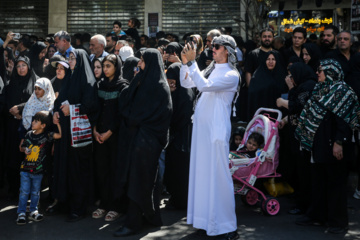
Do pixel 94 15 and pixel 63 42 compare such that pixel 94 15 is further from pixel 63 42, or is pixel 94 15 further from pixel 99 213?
pixel 99 213

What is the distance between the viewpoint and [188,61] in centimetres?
507

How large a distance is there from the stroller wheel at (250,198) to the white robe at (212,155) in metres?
1.26

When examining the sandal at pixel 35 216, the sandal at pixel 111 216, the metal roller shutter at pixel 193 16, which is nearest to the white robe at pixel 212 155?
the sandal at pixel 111 216

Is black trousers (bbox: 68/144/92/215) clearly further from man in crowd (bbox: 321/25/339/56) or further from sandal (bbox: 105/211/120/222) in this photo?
man in crowd (bbox: 321/25/339/56)

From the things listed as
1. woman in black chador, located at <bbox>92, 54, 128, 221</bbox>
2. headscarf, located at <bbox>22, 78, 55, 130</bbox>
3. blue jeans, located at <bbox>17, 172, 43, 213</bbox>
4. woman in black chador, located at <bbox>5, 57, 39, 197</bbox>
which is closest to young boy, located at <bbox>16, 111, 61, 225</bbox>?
blue jeans, located at <bbox>17, 172, 43, 213</bbox>

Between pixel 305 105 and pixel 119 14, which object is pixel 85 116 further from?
pixel 119 14

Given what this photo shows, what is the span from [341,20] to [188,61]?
12.0m

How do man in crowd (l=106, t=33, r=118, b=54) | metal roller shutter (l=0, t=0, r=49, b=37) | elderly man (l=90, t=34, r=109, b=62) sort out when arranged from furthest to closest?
metal roller shutter (l=0, t=0, r=49, b=37) < man in crowd (l=106, t=33, r=118, b=54) < elderly man (l=90, t=34, r=109, b=62)

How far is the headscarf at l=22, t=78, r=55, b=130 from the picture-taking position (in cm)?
634

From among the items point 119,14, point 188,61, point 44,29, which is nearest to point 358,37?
point 188,61

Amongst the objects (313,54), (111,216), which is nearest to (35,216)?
(111,216)

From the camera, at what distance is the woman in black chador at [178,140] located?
6.27 metres

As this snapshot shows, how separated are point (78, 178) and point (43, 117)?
2.84 feet

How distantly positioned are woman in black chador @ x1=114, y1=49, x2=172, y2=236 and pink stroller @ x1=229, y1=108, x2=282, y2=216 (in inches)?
46.7
